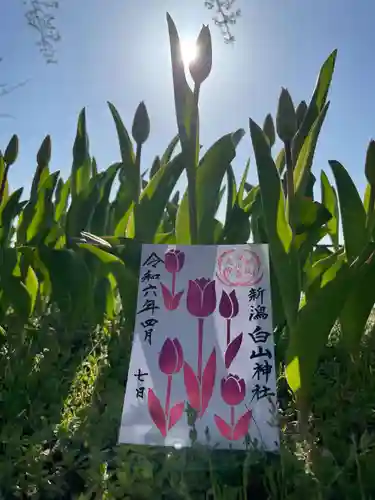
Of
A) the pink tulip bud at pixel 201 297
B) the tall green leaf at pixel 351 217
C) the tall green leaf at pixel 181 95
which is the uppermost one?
the tall green leaf at pixel 181 95

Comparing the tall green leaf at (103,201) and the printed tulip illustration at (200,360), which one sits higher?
the tall green leaf at (103,201)

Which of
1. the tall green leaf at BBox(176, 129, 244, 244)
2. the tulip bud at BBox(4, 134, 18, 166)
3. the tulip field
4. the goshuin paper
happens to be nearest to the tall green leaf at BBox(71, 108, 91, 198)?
the tulip field

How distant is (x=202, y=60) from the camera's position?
111cm

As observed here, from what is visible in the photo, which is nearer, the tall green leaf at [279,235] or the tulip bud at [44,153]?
the tall green leaf at [279,235]

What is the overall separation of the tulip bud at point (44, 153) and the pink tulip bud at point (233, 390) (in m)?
1.04

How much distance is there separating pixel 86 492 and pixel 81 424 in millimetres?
193

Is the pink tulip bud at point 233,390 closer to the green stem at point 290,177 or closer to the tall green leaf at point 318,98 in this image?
the green stem at point 290,177

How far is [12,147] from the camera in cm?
158

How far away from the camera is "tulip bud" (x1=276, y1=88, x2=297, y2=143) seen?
3.23 ft

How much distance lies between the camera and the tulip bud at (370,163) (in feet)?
3.57

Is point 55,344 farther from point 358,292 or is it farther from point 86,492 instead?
point 358,292

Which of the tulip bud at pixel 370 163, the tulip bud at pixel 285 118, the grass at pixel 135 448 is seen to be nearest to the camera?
the grass at pixel 135 448

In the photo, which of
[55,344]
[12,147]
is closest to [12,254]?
[55,344]

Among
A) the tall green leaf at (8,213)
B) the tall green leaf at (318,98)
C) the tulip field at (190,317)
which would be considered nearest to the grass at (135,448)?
the tulip field at (190,317)
